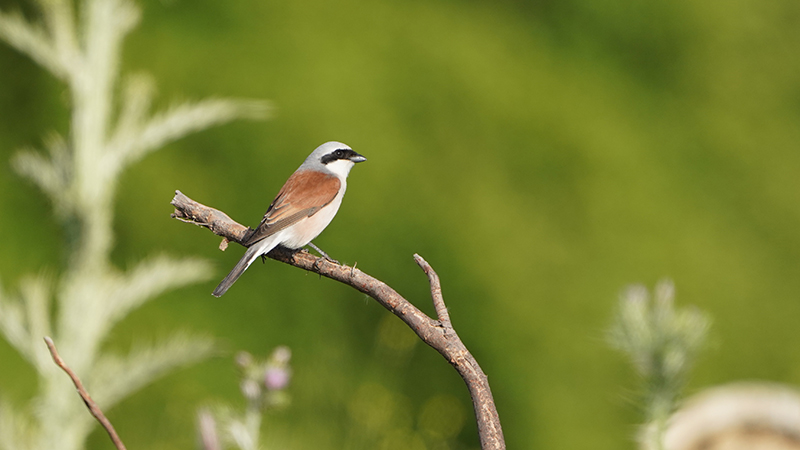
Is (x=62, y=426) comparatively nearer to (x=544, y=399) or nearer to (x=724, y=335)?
(x=544, y=399)

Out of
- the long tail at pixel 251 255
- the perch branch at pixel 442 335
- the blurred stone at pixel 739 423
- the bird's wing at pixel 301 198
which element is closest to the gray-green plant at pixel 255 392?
the long tail at pixel 251 255

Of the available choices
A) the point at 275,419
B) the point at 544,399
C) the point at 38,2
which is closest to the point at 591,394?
the point at 544,399

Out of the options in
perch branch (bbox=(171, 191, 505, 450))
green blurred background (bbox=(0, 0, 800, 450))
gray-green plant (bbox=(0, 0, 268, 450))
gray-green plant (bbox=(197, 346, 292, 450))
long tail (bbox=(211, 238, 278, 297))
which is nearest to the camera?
perch branch (bbox=(171, 191, 505, 450))

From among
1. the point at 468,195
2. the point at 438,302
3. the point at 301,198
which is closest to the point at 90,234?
the point at 301,198

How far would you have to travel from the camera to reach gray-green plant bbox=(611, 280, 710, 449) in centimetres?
114

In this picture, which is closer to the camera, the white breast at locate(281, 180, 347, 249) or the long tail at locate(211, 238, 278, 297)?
the long tail at locate(211, 238, 278, 297)

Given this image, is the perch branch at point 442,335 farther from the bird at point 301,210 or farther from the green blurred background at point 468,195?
the green blurred background at point 468,195

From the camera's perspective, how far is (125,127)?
2773 millimetres

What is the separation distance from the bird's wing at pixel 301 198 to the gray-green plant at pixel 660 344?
824 millimetres

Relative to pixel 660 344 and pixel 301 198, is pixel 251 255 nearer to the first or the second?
pixel 301 198

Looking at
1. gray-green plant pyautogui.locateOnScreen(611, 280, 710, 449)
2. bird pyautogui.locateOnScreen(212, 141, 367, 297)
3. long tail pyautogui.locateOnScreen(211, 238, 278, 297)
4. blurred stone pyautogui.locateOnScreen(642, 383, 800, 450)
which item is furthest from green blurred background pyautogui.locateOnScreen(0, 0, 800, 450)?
gray-green plant pyautogui.locateOnScreen(611, 280, 710, 449)

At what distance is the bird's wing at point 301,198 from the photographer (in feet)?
5.77

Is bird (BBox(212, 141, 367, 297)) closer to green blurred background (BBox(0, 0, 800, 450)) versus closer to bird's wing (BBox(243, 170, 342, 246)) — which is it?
bird's wing (BBox(243, 170, 342, 246))

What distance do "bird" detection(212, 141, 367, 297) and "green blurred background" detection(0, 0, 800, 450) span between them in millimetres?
1227
